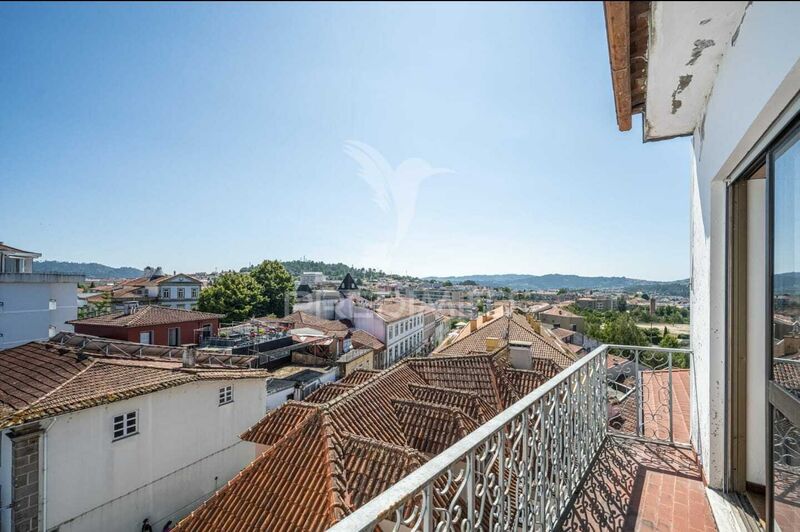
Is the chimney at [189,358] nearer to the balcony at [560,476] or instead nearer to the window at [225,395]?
the window at [225,395]

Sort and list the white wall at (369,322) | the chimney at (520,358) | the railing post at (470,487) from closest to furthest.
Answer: the railing post at (470,487) < the chimney at (520,358) < the white wall at (369,322)

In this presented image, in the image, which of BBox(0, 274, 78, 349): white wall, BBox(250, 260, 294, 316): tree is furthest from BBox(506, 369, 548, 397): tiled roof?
BBox(250, 260, 294, 316): tree

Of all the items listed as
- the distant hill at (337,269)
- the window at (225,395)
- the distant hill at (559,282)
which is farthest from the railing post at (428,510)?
the distant hill at (337,269)

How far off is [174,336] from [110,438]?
15945mm

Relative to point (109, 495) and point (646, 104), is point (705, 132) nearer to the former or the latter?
point (646, 104)

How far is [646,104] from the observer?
2.62 meters

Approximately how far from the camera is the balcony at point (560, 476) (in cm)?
123

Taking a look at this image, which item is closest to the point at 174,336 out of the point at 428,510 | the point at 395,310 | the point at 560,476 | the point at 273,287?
the point at 395,310

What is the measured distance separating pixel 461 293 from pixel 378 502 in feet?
238

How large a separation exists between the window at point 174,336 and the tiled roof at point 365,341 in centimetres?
1090

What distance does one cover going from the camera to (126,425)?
829 centimetres

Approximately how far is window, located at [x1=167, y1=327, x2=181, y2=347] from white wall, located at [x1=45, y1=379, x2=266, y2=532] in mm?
13485

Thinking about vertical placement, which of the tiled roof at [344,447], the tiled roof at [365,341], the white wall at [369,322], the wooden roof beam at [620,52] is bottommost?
the tiled roof at [365,341]

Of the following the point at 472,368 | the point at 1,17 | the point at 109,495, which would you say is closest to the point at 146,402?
the point at 109,495
